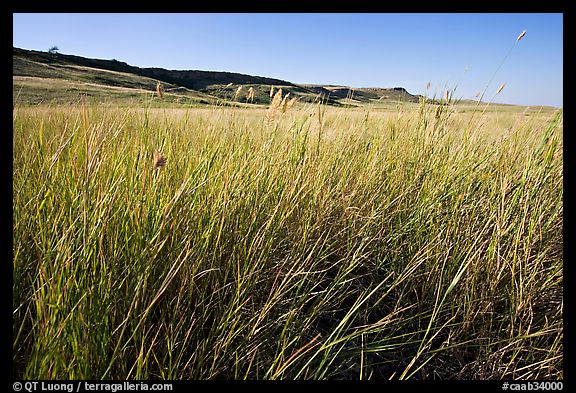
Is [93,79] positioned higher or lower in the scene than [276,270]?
higher

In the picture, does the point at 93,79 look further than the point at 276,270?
Yes

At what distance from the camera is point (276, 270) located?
1.12 meters

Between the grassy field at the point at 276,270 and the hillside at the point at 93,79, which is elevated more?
the hillside at the point at 93,79

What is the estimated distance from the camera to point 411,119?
7.84ft

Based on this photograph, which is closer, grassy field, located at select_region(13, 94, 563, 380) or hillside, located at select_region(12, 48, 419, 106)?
grassy field, located at select_region(13, 94, 563, 380)

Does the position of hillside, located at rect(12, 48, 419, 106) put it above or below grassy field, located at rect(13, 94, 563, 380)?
above

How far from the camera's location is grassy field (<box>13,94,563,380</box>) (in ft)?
2.46

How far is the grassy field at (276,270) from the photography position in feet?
2.46

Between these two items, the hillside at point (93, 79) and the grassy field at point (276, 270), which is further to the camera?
the hillside at point (93, 79)
